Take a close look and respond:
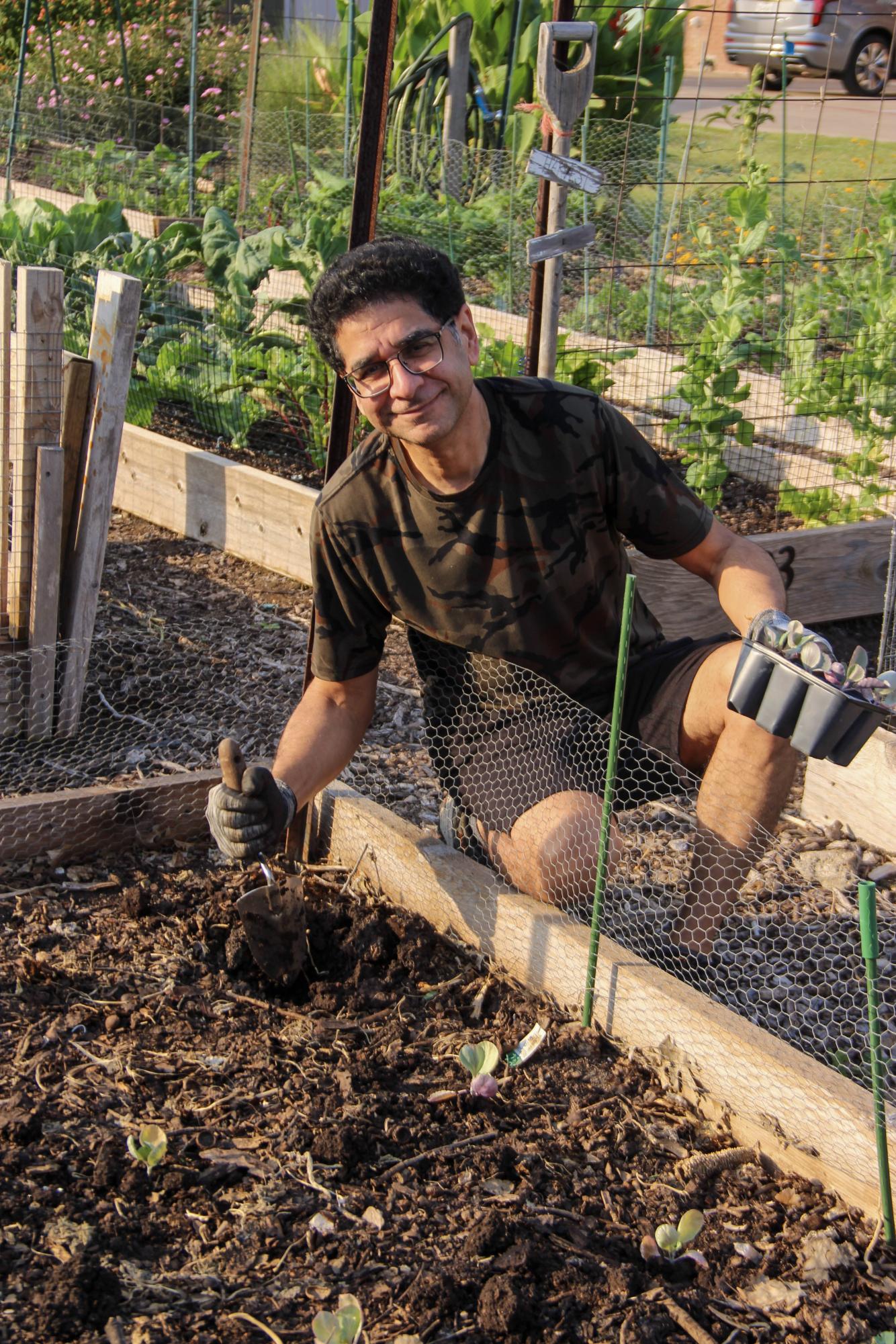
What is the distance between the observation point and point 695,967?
2604 mm

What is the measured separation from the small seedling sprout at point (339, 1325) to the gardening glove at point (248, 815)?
92 centimetres

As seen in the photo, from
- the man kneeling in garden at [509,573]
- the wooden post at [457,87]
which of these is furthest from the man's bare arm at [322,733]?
the wooden post at [457,87]

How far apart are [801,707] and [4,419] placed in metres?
2.41

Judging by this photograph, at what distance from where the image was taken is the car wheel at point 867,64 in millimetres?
15508

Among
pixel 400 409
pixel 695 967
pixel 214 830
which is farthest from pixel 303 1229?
pixel 400 409

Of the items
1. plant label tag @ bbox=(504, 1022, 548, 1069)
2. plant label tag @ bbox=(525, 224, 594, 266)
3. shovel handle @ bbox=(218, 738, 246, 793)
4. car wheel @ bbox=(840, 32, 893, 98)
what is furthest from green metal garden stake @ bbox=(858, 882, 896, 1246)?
car wheel @ bbox=(840, 32, 893, 98)

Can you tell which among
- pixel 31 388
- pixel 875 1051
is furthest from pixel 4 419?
pixel 875 1051

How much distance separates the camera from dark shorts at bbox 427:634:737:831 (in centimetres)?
279

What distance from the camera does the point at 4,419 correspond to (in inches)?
143

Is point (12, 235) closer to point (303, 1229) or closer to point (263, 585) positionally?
point (263, 585)

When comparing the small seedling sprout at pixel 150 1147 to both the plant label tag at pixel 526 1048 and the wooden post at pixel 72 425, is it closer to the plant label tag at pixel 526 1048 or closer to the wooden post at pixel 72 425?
the plant label tag at pixel 526 1048

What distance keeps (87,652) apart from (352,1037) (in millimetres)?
1710

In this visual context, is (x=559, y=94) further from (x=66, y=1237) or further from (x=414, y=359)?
(x=66, y=1237)

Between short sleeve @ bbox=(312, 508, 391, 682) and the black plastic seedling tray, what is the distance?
2.82ft
